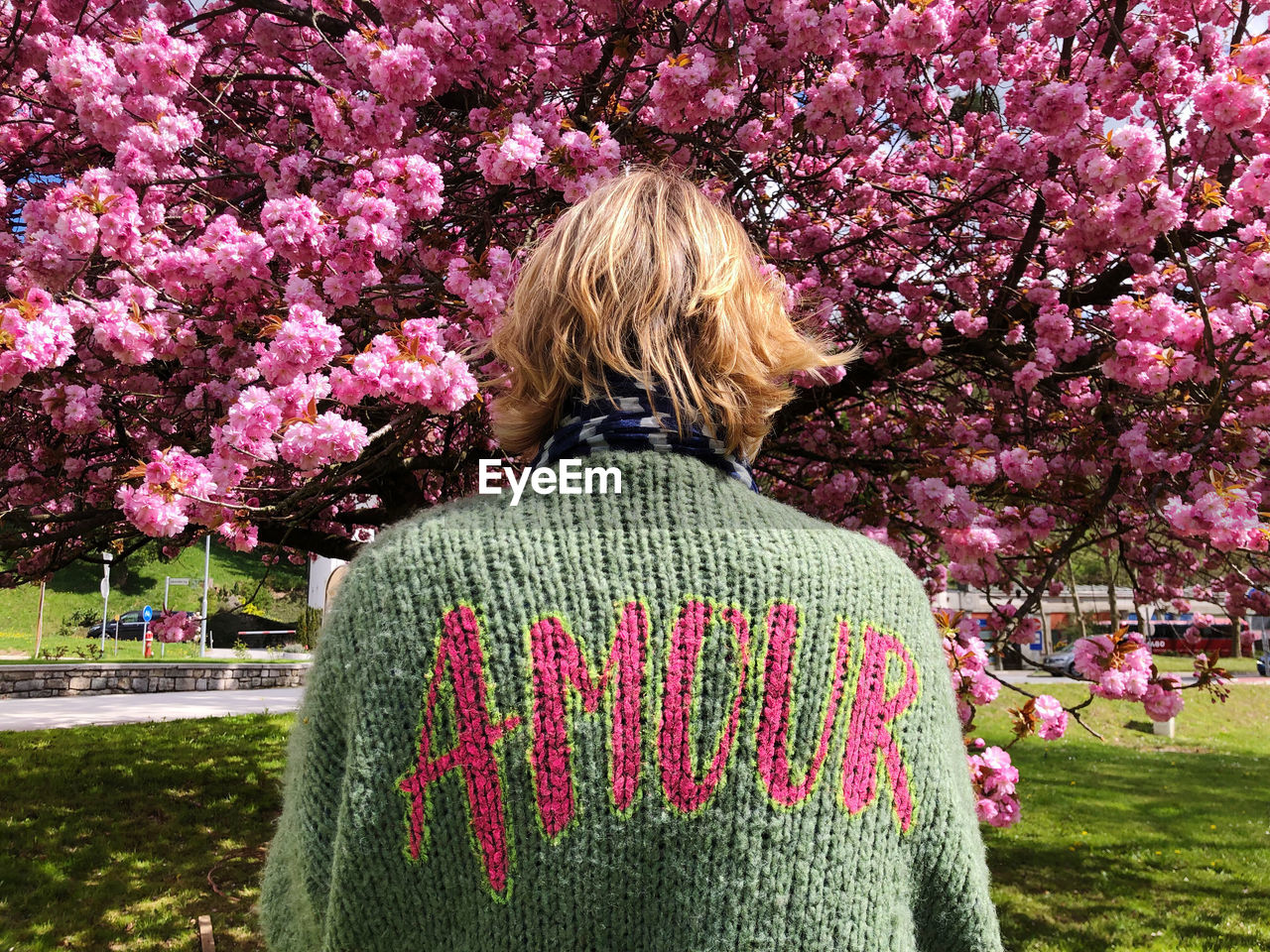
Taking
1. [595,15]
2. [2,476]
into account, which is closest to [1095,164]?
[595,15]

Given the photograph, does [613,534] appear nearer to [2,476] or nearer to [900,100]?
[900,100]

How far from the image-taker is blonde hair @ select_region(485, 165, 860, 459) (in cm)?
109

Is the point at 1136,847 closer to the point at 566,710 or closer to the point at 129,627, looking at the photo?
the point at 566,710

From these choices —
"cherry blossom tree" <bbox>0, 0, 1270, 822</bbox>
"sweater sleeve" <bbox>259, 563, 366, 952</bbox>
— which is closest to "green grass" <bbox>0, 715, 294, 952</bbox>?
"cherry blossom tree" <bbox>0, 0, 1270, 822</bbox>

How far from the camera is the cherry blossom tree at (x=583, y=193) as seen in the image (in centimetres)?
280

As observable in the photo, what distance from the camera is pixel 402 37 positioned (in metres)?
3.08

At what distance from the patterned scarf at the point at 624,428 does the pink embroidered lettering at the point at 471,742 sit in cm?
26

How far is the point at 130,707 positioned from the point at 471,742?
508 inches

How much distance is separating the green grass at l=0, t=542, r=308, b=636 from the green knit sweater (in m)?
21.9

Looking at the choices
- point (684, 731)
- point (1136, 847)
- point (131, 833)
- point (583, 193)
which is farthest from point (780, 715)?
point (1136, 847)

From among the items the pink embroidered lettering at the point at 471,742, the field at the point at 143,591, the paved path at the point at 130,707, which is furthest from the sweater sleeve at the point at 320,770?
the field at the point at 143,591

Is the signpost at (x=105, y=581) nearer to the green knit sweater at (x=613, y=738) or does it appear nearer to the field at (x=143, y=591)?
the field at (x=143, y=591)

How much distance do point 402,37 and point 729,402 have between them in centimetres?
265

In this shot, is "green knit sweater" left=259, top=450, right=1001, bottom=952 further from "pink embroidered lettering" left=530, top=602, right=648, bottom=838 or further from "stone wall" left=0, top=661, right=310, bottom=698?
Answer: "stone wall" left=0, top=661, right=310, bottom=698
